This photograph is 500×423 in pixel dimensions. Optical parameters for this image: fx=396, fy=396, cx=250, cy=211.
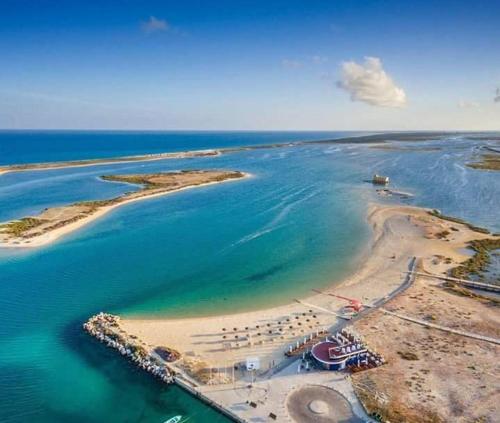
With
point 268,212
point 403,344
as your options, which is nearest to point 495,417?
point 403,344

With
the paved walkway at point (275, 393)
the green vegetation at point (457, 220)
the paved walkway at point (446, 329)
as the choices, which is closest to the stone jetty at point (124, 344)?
the paved walkway at point (275, 393)

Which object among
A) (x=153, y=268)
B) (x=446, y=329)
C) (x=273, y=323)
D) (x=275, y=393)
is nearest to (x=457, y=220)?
(x=446, y=329)

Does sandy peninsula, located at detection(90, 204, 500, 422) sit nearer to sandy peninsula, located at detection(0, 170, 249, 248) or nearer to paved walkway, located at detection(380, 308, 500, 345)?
paved walkway, located at detection(380, 308, 500, 345)

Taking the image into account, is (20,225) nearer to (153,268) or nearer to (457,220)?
(153,268)

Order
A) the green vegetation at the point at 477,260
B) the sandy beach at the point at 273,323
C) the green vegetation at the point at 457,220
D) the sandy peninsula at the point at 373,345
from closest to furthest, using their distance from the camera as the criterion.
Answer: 1. the sandy peninsula at the point at 373,345
2. the sandy beach at the point at 273,323
3. the green vegetation at the point at 477,260
4. the green vegetation at the point at 457,220

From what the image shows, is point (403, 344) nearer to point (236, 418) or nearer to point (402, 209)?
point (236, 418)

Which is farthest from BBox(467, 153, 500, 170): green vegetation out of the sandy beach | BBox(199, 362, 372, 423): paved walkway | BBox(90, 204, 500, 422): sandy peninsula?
BBox(199, 362, 372, 423): paved walkway

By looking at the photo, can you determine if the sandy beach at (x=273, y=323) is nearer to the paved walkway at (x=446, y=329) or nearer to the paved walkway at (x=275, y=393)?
the paved walkway at (x=275, y=393)
